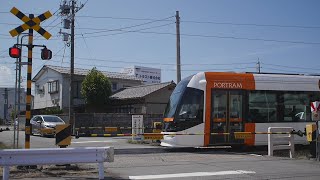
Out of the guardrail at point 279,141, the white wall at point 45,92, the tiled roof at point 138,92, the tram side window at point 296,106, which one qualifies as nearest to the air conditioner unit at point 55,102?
the white wall at point 45,92

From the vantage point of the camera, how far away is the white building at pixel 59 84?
4659 centimetres

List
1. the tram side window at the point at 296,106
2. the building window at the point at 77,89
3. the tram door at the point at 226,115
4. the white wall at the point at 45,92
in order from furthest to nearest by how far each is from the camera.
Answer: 1. the white wall at the point at 45,92
2. the building window at the point at 77,89
3. the tram side window at the point at 296,106
4. the tram door at the point at 226,115

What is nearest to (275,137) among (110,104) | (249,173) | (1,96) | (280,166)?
(280,166)

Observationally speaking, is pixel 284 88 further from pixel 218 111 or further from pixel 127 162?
pixel 127 162

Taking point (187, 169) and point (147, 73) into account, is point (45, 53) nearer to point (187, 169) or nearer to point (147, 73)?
point (187, 169)

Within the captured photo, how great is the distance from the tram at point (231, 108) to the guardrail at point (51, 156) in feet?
24.4

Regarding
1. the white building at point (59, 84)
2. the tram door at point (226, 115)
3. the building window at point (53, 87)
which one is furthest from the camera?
the building window at point (53, 87)

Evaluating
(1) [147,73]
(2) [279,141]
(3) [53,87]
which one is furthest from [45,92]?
(1) [147,73]

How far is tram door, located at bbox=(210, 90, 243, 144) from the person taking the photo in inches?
648

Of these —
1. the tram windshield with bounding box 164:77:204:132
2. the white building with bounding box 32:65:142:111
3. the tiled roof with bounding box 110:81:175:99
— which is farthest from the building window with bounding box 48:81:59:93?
the tram windshield with bounding box 164:77:204:132

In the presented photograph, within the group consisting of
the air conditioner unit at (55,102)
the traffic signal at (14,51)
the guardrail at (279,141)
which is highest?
the traffic signal at (14,51)

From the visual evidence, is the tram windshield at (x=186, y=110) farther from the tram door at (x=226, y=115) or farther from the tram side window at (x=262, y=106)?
the tram side window at (x=262, y=106)

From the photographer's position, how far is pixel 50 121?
2912 centimetres

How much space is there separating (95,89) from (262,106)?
2656 cm
